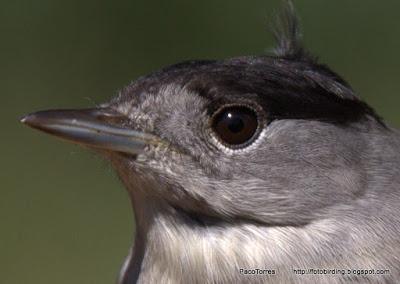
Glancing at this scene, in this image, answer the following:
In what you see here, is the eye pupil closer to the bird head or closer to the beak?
the bird head

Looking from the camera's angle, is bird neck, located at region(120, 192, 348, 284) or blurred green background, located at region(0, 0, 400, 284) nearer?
bird neck, located at region(120, 192, 348, 284)

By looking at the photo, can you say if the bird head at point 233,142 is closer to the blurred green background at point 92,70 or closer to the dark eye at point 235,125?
the dark eye at point 235,125

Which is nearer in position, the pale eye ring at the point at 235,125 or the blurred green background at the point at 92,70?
the pale eye ring at the point at 235,125

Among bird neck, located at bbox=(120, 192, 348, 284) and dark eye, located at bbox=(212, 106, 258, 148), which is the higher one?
dark eye, located at bbox=(212, 106, 258, 148)

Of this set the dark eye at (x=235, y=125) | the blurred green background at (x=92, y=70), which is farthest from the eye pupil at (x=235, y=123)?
the blurred green background at (x=92, y=70)

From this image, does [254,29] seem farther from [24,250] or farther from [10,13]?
[24,250]

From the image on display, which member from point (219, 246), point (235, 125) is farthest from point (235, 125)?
point (219, 246)

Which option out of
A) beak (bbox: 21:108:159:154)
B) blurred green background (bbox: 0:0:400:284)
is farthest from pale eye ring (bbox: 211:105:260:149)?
blurred green background (bbox: 0:0:400:284)

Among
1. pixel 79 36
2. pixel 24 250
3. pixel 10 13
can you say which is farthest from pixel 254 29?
pixel 24 250
